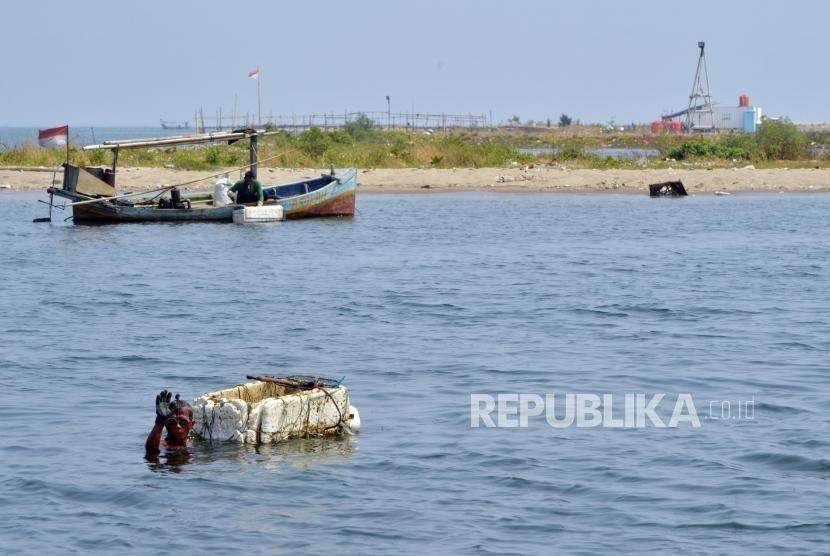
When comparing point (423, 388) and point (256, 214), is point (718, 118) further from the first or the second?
point (423, 388)

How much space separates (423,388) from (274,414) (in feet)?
10.3

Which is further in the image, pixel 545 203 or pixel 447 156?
pixel 447 156

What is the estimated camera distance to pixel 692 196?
51406mm

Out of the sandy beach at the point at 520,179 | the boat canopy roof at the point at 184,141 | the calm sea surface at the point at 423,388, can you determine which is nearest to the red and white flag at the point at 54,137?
the boat canopy roof at the point at 184,141

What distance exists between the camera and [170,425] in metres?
12.1

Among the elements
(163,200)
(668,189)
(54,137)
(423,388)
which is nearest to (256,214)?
(163,200)

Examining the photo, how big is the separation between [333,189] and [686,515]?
30800 mm

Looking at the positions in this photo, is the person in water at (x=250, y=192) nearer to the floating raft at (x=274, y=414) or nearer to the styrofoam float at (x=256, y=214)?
the styrofoam float at (x=256, y=214)

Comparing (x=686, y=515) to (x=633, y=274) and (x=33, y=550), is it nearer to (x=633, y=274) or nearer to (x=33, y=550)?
(x=33, y=550)

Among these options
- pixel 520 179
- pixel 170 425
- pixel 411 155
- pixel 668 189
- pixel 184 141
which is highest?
pixel 184 141

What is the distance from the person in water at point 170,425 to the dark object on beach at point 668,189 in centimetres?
3981

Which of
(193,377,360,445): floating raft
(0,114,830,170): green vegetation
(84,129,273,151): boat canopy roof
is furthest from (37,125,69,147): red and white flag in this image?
(193,377,360,445): floating raft

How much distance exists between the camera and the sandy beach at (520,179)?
52625 millimetres

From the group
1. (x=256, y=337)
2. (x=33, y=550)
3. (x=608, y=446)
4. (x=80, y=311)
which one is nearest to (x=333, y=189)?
(x=80, y=311)
